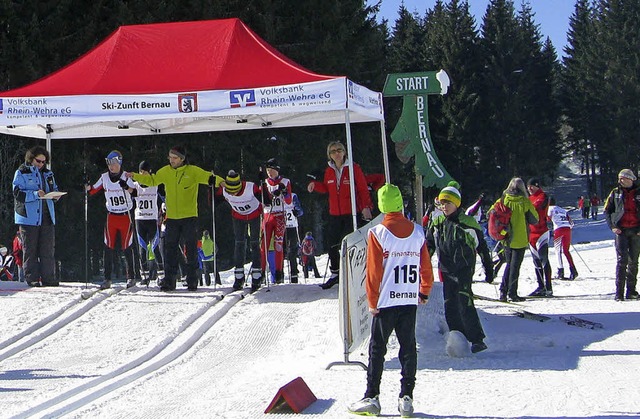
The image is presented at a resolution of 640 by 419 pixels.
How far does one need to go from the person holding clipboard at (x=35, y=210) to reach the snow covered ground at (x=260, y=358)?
1.72 feet

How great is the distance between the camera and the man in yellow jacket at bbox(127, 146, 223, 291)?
37.6 ft

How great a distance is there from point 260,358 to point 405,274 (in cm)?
268

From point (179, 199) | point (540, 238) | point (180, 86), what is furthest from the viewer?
point (540, 238)

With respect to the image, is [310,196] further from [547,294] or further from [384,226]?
[384,226]

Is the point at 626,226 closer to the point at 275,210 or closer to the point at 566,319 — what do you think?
the point at 566,319

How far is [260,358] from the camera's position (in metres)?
8.59

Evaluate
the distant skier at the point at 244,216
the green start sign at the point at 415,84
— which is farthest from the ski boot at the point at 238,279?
the green start sign at the point at 415,84

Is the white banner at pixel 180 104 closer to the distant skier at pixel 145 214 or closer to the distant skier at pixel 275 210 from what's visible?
the distant skier at pixel 145 214

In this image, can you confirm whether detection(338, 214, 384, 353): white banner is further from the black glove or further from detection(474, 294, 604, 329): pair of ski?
detection(474, 294, 604, 329): pair of ski

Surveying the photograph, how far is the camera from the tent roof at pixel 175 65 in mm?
10828

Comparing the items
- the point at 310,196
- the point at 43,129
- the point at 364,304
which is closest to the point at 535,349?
the point at 364,304

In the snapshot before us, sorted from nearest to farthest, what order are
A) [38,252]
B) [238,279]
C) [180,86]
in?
[180,86] < [238,279] < [38,252]

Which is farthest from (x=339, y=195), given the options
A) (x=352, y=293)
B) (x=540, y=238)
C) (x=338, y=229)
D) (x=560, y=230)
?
(x=560, y=230)

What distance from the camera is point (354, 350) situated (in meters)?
8.18
